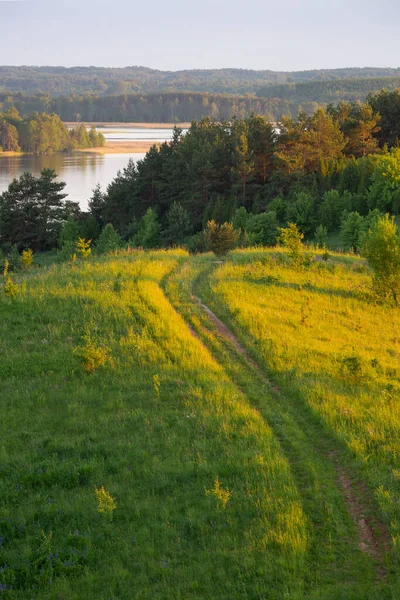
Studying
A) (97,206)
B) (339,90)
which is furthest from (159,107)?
(97,206)

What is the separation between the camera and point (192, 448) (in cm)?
933

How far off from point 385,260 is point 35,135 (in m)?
130

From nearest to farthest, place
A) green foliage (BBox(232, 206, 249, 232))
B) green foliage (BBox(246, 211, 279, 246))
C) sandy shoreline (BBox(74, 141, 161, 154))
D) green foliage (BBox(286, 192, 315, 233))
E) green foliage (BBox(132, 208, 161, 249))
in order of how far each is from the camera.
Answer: green foliage (BBox(246, 211, 279, 246)), green foliage (BBox(286, 192, 315, 233)), green foliage (BBox(232, 206, 249, 232)), green foliage (BBox(132, 208, 161, 249)), sandy shoreline (BBox(74, 141, 161, 154))

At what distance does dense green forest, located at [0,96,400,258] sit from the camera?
55.3m

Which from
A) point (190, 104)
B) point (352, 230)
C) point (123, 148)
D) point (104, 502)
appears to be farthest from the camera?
point (190, 104)

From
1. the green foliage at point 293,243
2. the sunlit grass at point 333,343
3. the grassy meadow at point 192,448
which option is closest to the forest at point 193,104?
the green foliage at point 293,243

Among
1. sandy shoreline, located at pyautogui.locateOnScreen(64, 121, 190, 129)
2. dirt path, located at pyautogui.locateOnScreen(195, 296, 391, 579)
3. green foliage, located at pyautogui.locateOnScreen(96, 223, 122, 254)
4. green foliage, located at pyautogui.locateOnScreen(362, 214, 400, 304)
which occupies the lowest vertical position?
green foliage, located at pyautogui.locateOnScreen(96, 223, 122, 254)

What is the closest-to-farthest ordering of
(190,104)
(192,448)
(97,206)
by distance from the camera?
(192,448) → (97,206) → (190,104)

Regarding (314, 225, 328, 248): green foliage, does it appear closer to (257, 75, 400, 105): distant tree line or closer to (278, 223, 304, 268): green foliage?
(278, 223, 304, 268): green foliage

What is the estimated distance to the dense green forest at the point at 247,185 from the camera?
55.3 metres

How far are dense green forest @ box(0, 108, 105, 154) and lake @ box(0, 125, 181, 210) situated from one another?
10.2ft

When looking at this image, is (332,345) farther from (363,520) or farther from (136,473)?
(136,473)

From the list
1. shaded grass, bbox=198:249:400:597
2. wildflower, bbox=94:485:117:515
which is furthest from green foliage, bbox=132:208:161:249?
wildflower, bbox=94:485:117:515

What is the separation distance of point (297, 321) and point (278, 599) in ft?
33.6
